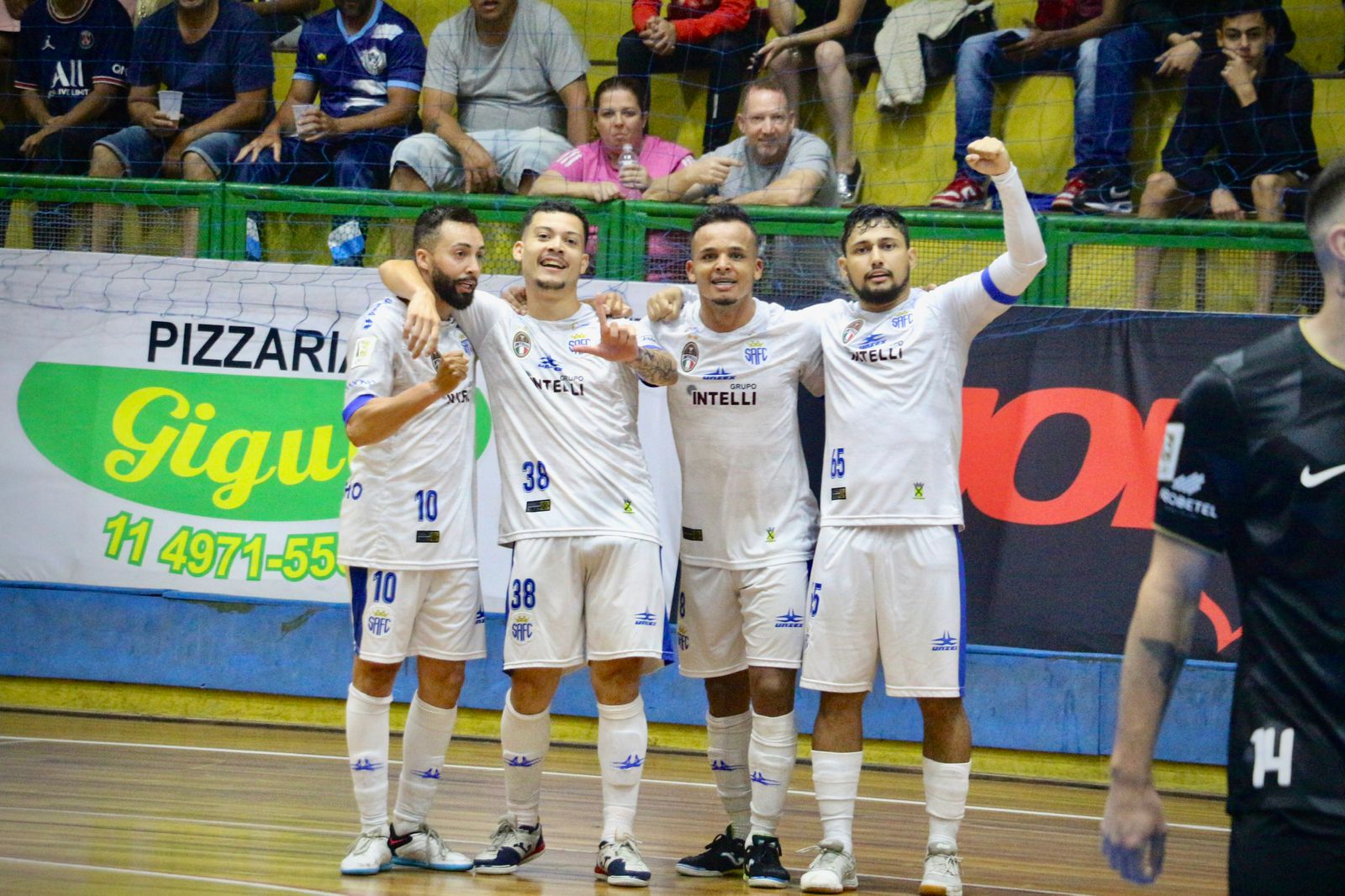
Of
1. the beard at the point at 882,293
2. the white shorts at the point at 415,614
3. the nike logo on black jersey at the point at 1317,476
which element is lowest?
the white shorts at the point at 415,614

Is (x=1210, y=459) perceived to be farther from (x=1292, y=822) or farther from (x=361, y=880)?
(x=361, y=880)

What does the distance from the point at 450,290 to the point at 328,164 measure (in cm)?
429

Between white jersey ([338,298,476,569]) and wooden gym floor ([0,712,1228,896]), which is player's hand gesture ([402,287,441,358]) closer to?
white jersey ([338,298,476,569])

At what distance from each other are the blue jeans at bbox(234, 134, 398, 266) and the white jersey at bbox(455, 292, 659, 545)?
3.83 meters

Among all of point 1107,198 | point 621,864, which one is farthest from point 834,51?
point 621,864

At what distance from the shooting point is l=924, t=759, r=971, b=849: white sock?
5.05 meters

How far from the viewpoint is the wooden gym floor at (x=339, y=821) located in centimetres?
488

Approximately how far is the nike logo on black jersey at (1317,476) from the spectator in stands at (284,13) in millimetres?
9572

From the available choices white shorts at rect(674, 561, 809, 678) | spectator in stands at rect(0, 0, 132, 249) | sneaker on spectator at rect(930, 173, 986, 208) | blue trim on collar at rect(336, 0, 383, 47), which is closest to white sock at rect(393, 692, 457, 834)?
white shorts at rect(674, 561, 809, 678)

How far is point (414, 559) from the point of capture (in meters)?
5.22

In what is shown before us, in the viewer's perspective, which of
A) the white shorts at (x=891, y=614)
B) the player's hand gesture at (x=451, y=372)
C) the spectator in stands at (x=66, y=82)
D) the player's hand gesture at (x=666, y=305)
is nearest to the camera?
the player's hand gesture at (x=451, y=372)

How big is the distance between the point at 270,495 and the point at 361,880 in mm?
3881

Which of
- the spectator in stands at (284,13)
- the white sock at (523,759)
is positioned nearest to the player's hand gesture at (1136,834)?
the white sock at (523,759)

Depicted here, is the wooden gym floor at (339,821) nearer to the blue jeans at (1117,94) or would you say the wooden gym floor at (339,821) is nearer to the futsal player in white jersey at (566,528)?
the futsal player in white jersey at (566,528)
